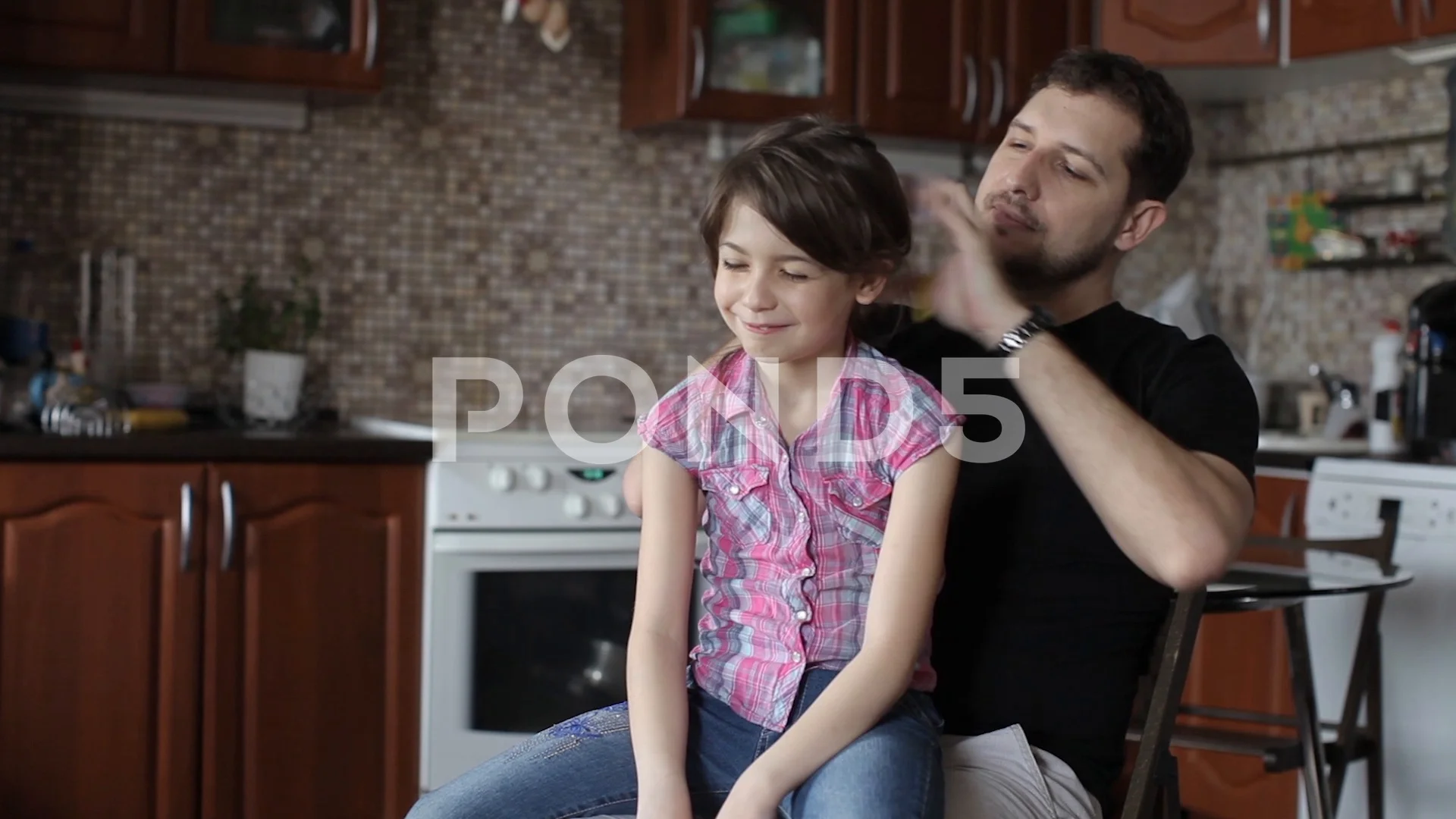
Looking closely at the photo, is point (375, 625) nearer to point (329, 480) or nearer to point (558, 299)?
point (329, 480)

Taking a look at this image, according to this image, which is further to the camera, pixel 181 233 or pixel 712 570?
pixel 181 233

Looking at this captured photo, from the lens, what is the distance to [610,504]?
282cm

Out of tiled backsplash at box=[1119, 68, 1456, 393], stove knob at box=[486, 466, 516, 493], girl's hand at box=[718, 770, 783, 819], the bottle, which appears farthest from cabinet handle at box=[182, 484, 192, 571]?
tiled backsplash at box=[1119, 68, 1456, 393]

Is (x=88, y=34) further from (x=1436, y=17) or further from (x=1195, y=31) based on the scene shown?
(x=1436, y=17)

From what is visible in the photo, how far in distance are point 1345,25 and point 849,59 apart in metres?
1.03

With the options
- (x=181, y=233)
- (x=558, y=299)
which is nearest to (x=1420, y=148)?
(x=558, y=299)

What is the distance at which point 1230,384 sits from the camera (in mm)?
1484

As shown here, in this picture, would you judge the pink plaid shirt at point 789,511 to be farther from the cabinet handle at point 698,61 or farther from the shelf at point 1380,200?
the shelf at point 1380,200

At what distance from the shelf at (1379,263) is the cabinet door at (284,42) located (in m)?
2.16

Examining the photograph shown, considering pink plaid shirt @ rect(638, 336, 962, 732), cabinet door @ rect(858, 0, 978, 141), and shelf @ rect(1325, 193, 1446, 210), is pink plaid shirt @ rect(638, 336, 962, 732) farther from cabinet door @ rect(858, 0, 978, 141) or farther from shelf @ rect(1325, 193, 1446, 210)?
shelf @ rect(1325, 193, 1446, 210)

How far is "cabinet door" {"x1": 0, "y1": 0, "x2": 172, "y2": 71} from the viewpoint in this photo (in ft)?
8.96

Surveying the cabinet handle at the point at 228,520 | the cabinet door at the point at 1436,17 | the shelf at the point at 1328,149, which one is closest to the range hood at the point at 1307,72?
the cabinet door at the point at 1436,17

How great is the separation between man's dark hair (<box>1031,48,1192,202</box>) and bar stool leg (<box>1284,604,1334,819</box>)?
2.55 feet

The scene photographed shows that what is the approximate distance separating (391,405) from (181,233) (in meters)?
0.56
